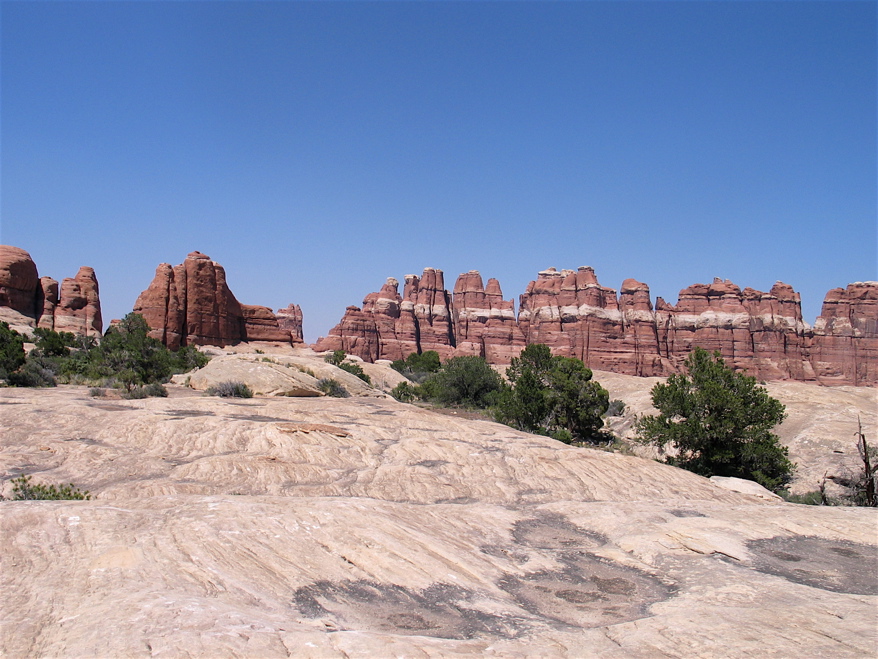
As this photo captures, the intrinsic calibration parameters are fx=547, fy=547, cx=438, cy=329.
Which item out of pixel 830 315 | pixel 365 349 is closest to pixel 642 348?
pixel 830 315

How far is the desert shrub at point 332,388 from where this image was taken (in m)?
26.7

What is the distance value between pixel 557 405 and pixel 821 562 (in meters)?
21.7

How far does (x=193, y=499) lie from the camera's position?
28.6ft

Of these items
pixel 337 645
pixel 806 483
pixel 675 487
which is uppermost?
pixel 337 645

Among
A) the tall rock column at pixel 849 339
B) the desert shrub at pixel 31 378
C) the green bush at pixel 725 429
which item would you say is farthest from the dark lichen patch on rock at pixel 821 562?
the tall rock column at pixel 849 339

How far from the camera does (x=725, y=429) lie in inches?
919

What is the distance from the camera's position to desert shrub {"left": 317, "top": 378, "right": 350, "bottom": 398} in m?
26.7

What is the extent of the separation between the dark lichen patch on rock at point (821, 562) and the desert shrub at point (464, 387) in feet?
94.5

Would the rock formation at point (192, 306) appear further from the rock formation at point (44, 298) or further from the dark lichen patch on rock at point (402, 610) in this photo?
the dark lichen patch on rock at point (402, 610)

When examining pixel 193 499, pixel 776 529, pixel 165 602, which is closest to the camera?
pixel 165 602

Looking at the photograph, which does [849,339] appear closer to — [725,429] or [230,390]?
[725,429]

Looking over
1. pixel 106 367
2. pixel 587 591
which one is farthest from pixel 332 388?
pixel 587 591

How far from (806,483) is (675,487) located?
13.3m

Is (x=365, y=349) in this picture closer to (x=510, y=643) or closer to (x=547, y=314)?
(x=547, y=314)
